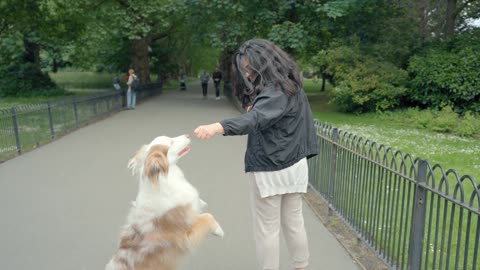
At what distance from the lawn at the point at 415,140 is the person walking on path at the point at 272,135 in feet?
17.3

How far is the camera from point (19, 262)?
4312 millimetres

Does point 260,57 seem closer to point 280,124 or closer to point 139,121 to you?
point 280,124

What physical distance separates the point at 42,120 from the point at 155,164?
912cm

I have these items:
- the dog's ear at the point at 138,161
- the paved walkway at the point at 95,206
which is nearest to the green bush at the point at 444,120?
the paved walkway at the point at 95,206

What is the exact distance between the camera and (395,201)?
4547 mm

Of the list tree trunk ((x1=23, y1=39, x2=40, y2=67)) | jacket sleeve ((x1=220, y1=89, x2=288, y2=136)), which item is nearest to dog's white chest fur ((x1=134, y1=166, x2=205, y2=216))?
jacket sleeve ((x1=220, y1=89, x2=288, y2=136))

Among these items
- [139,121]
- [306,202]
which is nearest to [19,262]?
[306,202]

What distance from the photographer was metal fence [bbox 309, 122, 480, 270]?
311 centimetres

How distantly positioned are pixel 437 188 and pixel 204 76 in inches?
952

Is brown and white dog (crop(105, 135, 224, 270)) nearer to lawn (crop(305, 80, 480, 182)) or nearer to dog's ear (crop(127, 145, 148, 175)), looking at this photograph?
dog's ear (crop(127, 145, 148, 175))

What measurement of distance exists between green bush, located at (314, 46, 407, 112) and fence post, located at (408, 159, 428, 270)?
1254 cm

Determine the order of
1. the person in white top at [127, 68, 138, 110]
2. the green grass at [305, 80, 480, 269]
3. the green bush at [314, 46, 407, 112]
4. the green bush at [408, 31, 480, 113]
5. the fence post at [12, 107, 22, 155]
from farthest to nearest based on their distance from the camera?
the person in white top at [127, 68, 138, 110] → the green bush at [314, 46, 407, 112] → the green bush at [408, 31, 480, 113] → the fence post at [12, 107, 22, 155] → the green grass at [305, 80, 480, 269]

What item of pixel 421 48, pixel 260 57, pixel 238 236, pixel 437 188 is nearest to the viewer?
pixel 260 57

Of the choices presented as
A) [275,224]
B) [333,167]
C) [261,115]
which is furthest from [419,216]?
[333,167]
